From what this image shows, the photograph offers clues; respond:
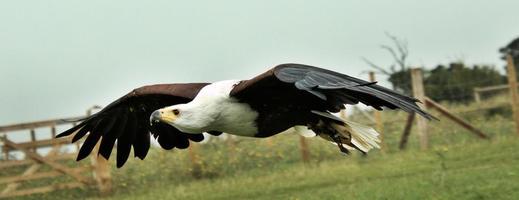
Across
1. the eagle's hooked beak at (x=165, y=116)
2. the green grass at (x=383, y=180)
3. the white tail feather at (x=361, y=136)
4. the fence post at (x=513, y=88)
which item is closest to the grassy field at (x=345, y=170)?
the green grass at (x=383, y=180)

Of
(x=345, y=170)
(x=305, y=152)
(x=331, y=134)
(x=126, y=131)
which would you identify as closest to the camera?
(x=331, y=134)

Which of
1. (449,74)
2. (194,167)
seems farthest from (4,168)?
(449,74)

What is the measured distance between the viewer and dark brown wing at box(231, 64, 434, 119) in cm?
558

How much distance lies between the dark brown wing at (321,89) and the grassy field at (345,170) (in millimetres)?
3345

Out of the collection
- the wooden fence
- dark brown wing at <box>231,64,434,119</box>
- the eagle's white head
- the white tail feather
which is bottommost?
the wooden fence

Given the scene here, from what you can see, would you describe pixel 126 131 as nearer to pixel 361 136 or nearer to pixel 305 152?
pixel 361 136

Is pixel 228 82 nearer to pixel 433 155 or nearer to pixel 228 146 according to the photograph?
pixel 433 155

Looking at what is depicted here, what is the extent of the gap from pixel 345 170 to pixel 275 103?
22.8ft

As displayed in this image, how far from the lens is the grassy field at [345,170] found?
33.1 ft

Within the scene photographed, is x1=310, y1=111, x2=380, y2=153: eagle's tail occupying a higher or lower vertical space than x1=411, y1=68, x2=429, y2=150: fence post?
higher

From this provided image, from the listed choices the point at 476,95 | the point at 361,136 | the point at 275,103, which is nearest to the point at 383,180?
the point at 361,136

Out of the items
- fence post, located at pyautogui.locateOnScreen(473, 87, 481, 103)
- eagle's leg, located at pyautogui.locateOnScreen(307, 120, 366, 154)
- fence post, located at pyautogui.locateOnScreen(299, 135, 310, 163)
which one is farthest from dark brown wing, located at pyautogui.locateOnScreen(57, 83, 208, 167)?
fence post, located at pyautogui.locateOnScreen(473, 87, 481, 103)

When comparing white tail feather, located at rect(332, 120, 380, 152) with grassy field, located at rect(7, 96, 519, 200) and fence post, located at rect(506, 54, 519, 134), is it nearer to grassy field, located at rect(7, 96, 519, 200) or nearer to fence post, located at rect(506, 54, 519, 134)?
grassy field, located at rect(7, 96, 519, 200)

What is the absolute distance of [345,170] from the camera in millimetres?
13125
